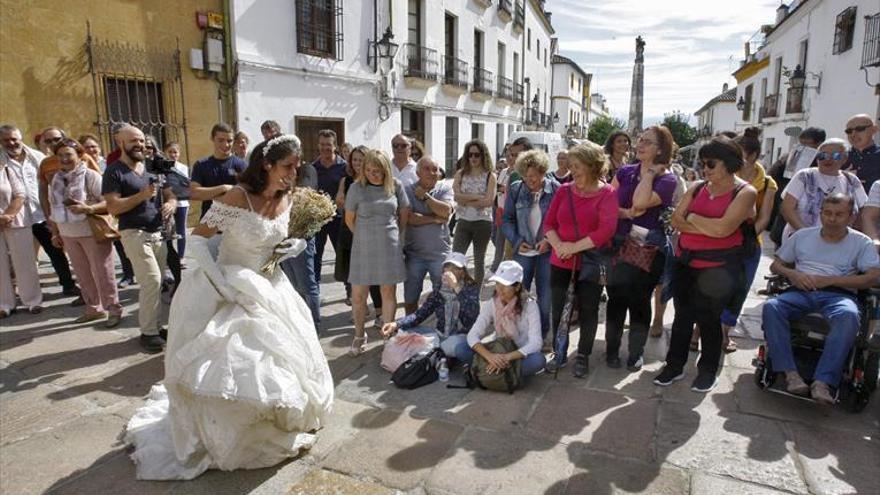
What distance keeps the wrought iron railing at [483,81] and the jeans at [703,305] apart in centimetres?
1552

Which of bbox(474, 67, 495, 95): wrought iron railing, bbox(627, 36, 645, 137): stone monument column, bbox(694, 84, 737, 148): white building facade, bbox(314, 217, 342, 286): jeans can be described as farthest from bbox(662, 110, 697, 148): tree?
bbox(314, 217, 342, 286): jeans

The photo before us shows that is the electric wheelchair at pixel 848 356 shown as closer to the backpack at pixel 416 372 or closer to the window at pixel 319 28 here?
the backpack at pixel 416 372

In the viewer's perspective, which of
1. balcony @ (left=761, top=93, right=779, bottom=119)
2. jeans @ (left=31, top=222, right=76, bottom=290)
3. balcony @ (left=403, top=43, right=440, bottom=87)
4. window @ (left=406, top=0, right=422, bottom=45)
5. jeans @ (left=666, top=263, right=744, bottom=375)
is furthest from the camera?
balcony @ (left=761, top=93, right=779, bottom=119)

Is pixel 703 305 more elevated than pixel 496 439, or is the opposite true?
pixel 703 305

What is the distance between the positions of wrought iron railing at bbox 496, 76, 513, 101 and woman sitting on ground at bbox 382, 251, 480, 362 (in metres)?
17.2

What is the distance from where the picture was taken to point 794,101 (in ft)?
56.0

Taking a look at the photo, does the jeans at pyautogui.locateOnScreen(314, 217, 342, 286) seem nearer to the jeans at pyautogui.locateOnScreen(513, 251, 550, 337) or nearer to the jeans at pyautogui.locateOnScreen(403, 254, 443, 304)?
the jeans at pyautogui.locateOnScreen(403, 254, 443, 304)

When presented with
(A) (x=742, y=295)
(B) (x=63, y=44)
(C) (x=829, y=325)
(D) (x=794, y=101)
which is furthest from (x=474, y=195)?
(D) (x=794, y=101)

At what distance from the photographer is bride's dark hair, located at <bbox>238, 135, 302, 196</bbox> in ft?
9.89

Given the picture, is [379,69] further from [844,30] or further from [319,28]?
[844,30]

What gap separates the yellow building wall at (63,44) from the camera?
7.14 meters

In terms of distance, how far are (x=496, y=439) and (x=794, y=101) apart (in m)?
18.9

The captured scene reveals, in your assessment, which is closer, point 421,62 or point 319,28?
point 319,28

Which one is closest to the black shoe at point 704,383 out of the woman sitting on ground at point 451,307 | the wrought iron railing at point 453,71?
the woman sitting on ground at point 451,307
